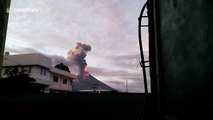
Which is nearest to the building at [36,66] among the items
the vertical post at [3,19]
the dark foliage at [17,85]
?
the dark foliage at [17,85]

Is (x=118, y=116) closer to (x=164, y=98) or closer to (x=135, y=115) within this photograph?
(x=135, y=115)

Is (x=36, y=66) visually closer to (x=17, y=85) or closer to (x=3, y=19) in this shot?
(x=17, y=85)

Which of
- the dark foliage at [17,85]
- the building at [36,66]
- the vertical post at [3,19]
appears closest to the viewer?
the vertical post at [3,19]

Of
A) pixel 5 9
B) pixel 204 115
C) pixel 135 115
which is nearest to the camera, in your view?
pixel 204 115

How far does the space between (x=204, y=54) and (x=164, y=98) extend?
4.63ft

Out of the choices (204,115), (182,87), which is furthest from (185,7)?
(204,115)

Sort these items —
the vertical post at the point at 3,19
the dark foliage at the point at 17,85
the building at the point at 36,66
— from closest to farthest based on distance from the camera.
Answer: the vertical post at the point at 3,19, the dark foliage at the point at 17,85, the building at the point at 36,66

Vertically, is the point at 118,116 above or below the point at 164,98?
below

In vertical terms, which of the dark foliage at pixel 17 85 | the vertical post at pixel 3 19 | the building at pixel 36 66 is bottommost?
the dark foliage at pixel 17 85

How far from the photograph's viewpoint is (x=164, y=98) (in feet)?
10.6

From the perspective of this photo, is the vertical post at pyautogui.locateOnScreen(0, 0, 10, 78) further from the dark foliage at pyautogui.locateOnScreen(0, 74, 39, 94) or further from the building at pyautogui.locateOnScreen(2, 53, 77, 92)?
the building at pyautogui.locateOnScreen(2, 53, 77, 92)

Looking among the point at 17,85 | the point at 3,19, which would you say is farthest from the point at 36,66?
the point at 3,19

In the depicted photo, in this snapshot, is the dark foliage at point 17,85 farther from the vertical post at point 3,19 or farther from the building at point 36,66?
the vertical post at point 3,19

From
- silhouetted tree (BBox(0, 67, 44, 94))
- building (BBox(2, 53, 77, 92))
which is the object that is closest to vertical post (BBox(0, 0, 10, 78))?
silhouetted tree (BBox(0, 67, 44, 94))
